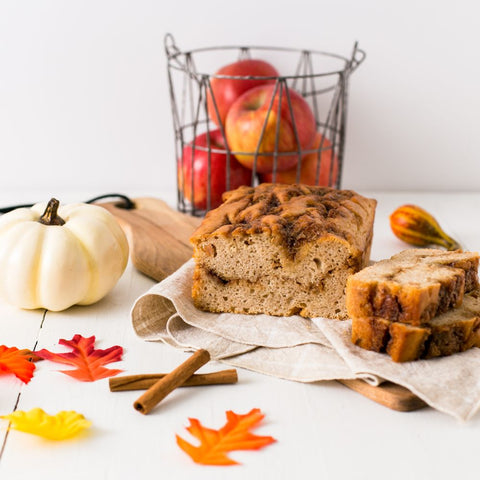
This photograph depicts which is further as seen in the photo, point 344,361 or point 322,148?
point 322,148

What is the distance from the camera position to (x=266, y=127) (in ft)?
7.28

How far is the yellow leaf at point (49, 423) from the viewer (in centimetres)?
122

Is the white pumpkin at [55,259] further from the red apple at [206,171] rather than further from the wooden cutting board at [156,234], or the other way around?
the red apple at [206,171]

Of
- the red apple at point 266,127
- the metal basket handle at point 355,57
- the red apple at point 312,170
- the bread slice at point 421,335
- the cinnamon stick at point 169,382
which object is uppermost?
the metal basket handle at point 355,57

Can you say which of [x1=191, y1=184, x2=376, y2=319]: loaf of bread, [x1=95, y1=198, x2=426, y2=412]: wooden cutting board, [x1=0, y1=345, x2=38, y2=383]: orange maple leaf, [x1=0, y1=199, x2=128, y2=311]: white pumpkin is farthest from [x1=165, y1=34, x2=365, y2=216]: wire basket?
[x1=0, y1=345, x2=38, y2=383]: orange maple leaf

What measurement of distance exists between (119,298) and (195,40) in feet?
3.86

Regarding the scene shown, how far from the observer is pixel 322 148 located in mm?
2338

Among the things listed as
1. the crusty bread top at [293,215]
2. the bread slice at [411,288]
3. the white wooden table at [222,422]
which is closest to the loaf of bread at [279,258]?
the crusty bread top at [293,215]

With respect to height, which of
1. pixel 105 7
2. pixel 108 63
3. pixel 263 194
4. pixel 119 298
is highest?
pixel 105 7

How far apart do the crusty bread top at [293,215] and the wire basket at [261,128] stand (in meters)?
0.41

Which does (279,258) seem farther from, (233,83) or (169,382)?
(233,83)

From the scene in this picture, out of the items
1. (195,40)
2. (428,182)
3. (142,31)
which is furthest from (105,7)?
(428,182)

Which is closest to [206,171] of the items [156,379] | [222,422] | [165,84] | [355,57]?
[165,84]

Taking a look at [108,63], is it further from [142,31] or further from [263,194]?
[263,194]
